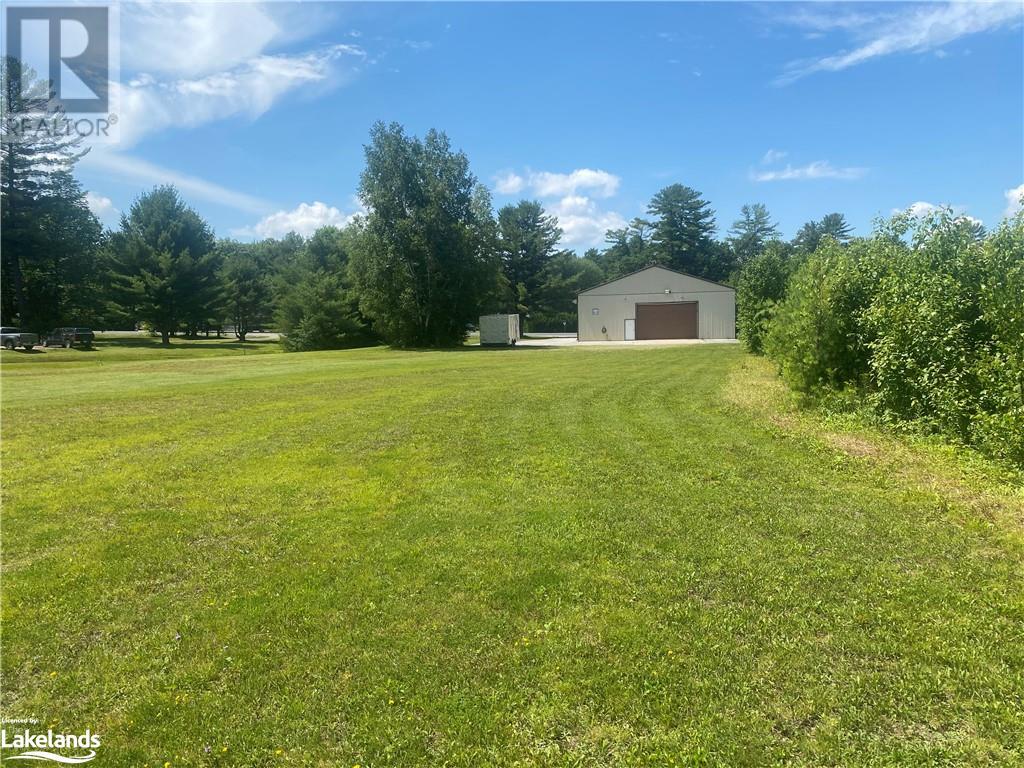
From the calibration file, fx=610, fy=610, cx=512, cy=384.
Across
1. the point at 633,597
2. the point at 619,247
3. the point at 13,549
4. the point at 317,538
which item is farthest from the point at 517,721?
the point at 619,247

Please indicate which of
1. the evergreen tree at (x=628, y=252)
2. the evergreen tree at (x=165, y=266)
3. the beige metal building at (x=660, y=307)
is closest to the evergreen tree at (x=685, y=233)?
the evergreen tree at (x=628, y=252)

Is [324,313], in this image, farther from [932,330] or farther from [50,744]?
[50,744]

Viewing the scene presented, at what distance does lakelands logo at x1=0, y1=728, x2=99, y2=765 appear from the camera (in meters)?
2.67

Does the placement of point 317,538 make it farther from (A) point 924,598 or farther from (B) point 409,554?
(A) point 924,598

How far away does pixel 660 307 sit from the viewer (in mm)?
48406

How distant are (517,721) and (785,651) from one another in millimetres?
1514

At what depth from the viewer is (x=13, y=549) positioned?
15.8ft

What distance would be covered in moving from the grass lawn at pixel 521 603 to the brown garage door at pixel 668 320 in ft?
136

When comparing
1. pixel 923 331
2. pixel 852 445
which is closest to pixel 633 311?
pixel 923 331

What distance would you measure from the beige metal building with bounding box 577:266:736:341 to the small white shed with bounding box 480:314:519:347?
25.9ft

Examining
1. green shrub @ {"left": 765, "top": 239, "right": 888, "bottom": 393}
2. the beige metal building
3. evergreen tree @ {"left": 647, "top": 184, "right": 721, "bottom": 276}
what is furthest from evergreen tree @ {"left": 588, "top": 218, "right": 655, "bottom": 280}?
green shrub @ {"left": 765, "top": 239, "right": 888, "bottom": 393}

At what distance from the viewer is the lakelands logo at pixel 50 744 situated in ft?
8.76

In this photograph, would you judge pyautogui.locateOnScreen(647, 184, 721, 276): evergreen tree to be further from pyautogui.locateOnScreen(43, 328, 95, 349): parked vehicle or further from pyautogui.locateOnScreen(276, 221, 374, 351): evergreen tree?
pyautogui.locateOnScreen(43, 328, 95, 349): parked vehicle

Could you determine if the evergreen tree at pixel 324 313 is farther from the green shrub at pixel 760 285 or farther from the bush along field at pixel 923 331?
the bush along field at pixel 923 331
